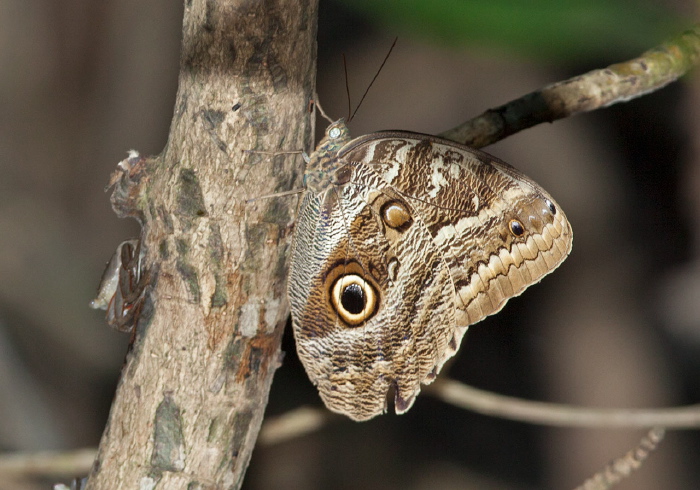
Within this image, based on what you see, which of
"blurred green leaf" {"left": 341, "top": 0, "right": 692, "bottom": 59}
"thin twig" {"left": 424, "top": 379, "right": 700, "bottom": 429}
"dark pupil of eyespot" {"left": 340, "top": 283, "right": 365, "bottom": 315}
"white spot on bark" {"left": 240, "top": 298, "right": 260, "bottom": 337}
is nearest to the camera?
"blurred green leaf" {"left": 341, "top": 0, "right": 692, "bottom": 59}

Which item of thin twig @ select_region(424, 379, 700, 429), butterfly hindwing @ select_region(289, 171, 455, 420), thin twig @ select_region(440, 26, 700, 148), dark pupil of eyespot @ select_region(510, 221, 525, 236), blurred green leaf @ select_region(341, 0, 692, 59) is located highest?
blurred green leaf @ select_region(341, 0, 692, 59)

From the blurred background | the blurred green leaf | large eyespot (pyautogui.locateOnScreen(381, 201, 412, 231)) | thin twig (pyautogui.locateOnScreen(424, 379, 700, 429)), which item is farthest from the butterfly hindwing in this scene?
the blurred background

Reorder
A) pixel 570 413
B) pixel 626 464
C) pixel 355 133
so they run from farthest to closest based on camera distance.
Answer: pixel 355 133 < pixel 570 413 < pixel 626 464

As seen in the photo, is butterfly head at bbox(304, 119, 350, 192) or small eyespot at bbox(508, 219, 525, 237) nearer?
butterfly head at bbox(304, 119, 350, 192)

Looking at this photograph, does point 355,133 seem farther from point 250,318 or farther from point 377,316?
point 250,318

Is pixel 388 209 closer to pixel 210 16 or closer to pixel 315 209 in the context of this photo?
pixel 315 209

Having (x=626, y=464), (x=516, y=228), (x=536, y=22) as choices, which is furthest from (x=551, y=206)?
(x=536, y=22)

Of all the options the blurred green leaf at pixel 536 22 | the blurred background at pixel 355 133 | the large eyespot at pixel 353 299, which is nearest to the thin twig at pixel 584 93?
the large eyespot at pixel 353 299

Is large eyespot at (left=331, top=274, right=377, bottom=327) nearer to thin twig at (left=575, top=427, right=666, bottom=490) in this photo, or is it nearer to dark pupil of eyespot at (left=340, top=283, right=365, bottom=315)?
dark pupil of eyespot at (left=340, top=283, right=365, bottom=315)
